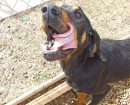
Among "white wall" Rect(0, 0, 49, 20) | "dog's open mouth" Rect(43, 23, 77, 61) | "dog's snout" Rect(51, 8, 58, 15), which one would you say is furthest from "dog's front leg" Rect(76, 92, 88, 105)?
"white wall" Rect(0, 0, 49, 20)

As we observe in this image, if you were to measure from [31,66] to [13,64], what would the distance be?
10.2 inches

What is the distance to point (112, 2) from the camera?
601 centimetres

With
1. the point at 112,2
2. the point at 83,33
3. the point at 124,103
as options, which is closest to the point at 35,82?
the point at 124,103

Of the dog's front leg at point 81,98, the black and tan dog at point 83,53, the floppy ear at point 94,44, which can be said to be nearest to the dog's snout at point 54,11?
the black and tan dog at point 83,53

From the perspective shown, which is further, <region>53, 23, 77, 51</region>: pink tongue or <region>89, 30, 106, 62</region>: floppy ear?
<region>89, 30, 106, 62</region>: floppy ear

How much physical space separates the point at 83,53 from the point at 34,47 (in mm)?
1619

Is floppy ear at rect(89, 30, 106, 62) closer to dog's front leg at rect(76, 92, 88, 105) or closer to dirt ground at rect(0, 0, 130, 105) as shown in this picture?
dog's front leg at rect(76, 92, 88, 105)

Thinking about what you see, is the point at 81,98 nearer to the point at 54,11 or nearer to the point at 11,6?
the point at 54,11

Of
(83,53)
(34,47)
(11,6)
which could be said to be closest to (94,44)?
(83,53)

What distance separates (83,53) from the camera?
3922mm

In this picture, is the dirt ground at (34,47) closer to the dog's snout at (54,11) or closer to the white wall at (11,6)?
the white wall at (11,6)

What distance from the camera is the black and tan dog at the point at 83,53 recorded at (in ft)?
11.4

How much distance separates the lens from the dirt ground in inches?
193

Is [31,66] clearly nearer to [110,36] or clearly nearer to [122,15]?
[110,36]
